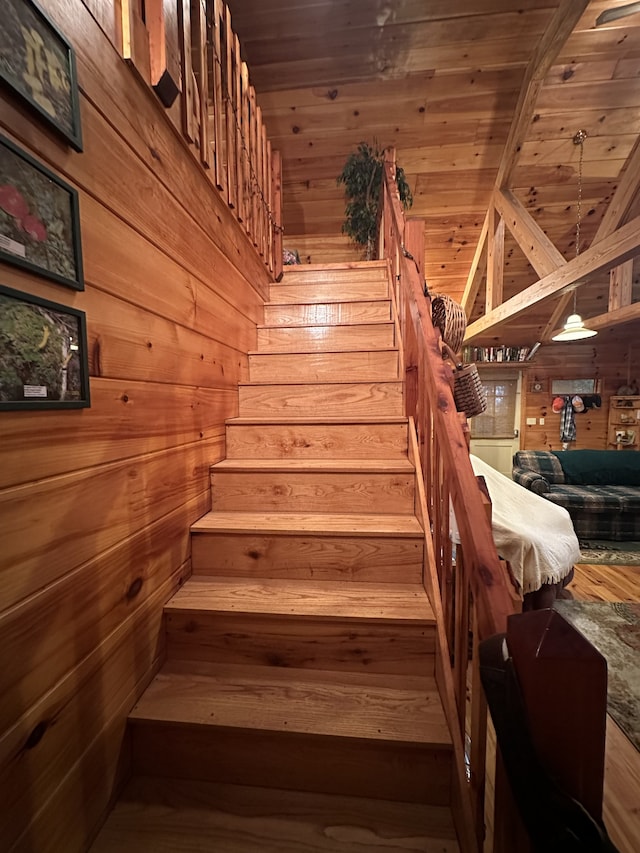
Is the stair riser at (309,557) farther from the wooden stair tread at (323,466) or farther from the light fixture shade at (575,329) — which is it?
the light fixture shade at (575,329)

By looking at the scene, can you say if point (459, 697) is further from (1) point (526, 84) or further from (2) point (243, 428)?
(1) point (526, 84)

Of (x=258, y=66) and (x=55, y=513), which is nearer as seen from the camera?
(x=55, y=513)

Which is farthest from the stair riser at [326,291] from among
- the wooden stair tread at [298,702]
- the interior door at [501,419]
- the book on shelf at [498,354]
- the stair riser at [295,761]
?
the interior door at [501,419]

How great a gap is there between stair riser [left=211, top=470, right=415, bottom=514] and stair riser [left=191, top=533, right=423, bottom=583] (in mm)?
197

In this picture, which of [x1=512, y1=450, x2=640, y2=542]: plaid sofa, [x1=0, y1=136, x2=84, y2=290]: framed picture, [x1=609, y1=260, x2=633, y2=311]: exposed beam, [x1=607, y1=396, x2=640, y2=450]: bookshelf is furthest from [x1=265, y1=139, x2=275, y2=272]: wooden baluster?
[x1=607, y1=396, x2=640, y2=450]: bookshelf

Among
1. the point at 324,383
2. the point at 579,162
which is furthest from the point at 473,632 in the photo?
the point at 579,162

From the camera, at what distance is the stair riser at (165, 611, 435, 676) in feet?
3.49

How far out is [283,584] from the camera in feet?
4.06

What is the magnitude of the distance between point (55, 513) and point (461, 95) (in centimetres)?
453

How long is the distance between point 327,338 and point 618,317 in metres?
3.55

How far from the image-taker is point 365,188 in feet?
10.4

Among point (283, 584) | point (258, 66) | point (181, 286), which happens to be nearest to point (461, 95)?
point (258, 66)

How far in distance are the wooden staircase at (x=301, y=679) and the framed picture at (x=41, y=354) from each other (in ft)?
2.41

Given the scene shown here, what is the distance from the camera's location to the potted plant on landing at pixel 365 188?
3.11m
